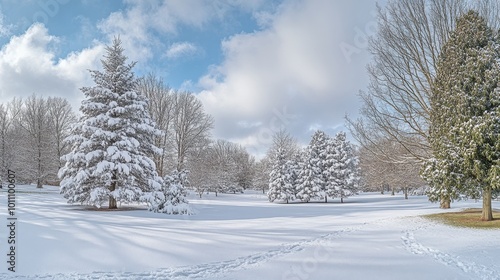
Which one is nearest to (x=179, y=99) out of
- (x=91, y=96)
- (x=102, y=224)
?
(x=91, y=96)

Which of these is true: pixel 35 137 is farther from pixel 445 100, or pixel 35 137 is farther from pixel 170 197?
pixel 445 100

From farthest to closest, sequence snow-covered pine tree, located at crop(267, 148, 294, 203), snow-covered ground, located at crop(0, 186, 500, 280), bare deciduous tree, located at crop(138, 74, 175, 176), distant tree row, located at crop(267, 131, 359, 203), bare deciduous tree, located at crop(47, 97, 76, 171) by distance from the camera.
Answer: bare deciduous tree, located at crop(47, 97, 76, 171), distant tree row, located at crop(267, 131, 359, 203), snow-covered pine tree, located at crop(267, 148, 294, 203), bare deciduous tree, located at crop(138, 74, 175, 176), snow-covered ground, located at crop(0, 186, 500, 280)

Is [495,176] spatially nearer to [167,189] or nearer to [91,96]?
[167,189]

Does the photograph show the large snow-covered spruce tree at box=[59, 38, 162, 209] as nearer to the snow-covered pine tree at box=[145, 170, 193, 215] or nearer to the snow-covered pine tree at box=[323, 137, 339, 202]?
the snow-covered pine tree at box=[145, 170, 193, 215]

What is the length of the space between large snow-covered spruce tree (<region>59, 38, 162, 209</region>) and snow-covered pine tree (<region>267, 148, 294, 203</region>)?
18531 millimetres

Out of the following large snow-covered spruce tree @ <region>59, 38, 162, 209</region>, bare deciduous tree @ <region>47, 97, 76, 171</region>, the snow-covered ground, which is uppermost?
bare deciduous tree @ <region>47, 97, 76, 171</region>

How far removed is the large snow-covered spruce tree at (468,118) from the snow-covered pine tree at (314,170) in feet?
62.0

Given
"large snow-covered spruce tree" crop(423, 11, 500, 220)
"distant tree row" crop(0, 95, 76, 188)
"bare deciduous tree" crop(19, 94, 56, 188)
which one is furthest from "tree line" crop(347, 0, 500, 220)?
"bare deciduous tree" crop(19, 94, 56, 188)

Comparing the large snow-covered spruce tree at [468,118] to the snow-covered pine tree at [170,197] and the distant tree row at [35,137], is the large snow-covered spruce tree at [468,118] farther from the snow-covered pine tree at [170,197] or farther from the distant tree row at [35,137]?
the distant tree row at [35,137]

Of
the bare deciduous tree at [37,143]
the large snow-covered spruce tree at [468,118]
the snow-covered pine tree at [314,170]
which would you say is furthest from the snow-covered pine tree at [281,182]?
the bare deciduous tree at [37,143]

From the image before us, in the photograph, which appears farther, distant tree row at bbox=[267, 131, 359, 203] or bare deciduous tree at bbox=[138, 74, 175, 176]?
distant tree row at bbox=[267, 131, 359, 203]

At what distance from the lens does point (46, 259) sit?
219 inches

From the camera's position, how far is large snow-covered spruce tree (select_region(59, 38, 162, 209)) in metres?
13.7

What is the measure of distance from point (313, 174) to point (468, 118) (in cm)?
2171
